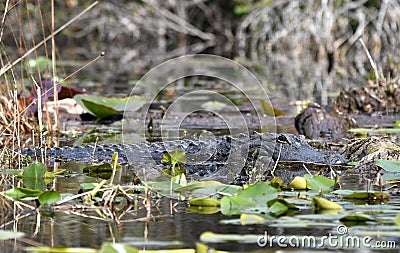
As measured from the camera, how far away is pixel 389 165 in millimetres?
3311

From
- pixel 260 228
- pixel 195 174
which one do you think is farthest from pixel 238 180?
pixel 260 228

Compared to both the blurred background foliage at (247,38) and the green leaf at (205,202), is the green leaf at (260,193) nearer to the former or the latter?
the green leaf at (205,202)

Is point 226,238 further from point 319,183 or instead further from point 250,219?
point 319,183

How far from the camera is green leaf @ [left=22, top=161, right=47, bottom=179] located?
3.25 meters

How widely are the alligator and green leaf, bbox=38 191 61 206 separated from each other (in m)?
0.69

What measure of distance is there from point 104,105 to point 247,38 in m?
10.8

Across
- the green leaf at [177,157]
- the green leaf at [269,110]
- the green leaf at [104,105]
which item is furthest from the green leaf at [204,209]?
the green leaf at [269,110]

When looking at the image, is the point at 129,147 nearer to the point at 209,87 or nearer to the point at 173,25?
the point at 209,87

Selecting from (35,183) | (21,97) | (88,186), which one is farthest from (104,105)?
(88,186)

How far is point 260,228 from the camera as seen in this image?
2.43 metres

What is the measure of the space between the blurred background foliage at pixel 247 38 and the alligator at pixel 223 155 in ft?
7.53

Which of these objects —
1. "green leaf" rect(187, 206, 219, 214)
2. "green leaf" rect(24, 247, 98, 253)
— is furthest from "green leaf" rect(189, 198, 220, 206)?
"green leaf" rect(24, 247, 98, 253)

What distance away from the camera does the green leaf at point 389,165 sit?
10.8 ft

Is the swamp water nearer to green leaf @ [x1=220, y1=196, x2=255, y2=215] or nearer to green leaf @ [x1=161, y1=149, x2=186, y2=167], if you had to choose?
green leaf @ [x1=220, y1=196, x2=255, y2=215]
